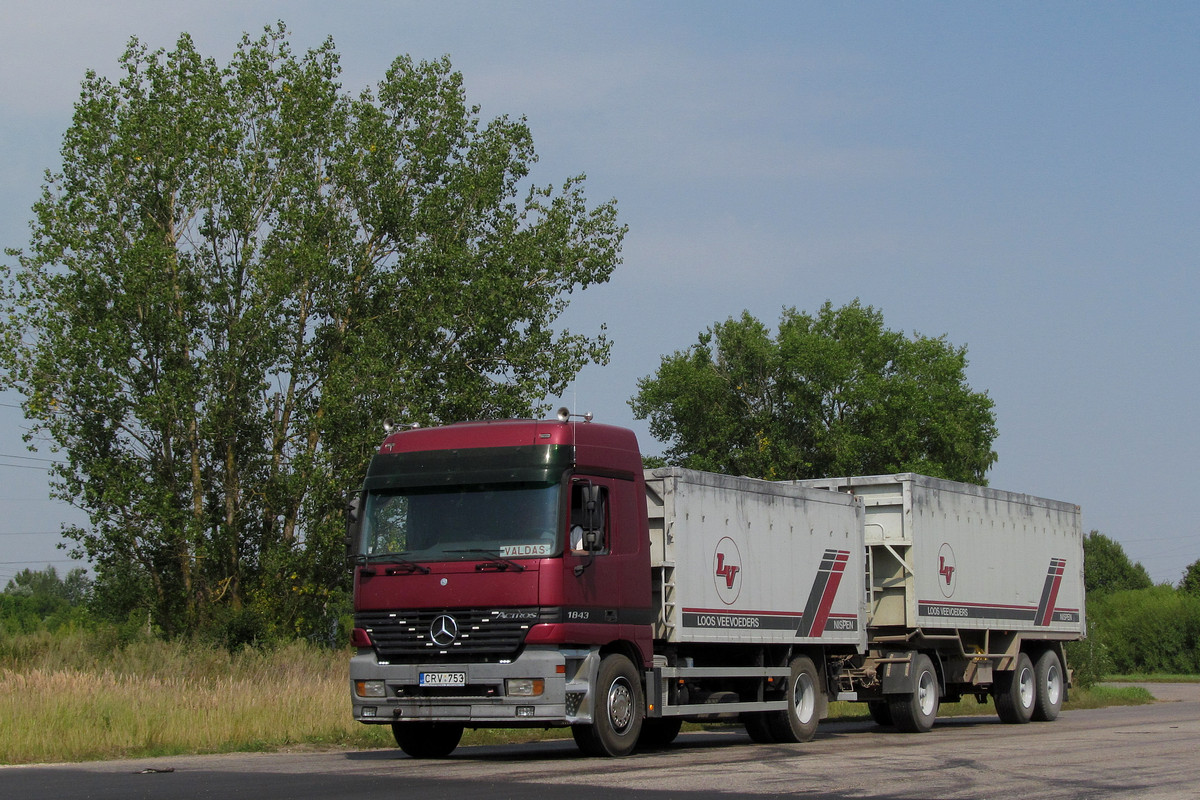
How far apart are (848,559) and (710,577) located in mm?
3736

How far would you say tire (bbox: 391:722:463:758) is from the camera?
51.0ft

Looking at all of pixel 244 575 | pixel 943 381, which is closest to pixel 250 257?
pixel 244 575

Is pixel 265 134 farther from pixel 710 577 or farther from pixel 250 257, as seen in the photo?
pixel 710 577

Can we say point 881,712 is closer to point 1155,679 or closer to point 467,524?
point 467,524

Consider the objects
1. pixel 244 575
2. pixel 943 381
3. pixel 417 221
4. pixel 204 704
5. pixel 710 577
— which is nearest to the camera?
pixel 710 577

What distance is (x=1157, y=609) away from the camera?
65812 mm

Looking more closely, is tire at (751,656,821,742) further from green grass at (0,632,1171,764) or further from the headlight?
the headlight

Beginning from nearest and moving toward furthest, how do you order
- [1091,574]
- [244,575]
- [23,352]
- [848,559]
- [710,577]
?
1. [710,577]
2. [848,559]
3. [23,352]
4. [244,575]
5. [1091,574]

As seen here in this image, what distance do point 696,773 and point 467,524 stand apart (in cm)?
344

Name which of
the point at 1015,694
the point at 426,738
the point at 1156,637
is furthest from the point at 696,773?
the point at 1156,637

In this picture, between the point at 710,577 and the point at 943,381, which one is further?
the point at 943,381

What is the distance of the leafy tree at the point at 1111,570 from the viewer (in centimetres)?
11694

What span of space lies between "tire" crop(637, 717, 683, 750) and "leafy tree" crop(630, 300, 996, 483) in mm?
41191

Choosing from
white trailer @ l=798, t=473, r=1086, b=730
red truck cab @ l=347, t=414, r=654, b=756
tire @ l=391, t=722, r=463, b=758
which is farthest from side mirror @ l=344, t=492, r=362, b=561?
white trailer @ l=798, t=473, r=1086, b=730
